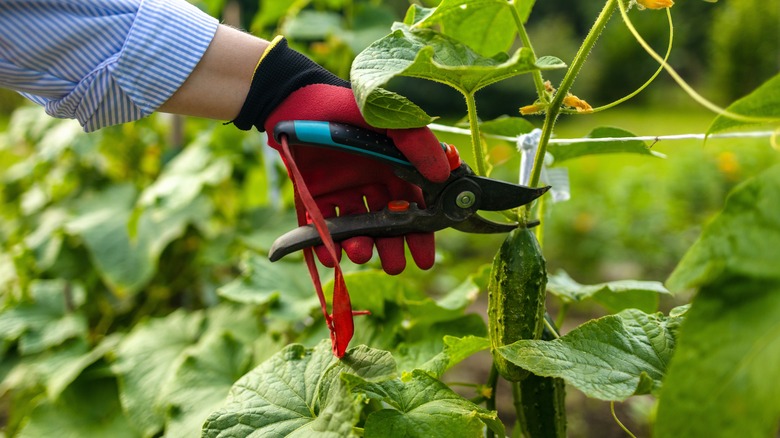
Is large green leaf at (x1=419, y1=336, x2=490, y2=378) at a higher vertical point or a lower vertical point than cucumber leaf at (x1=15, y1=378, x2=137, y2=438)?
higher

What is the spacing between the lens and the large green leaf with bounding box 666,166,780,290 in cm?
66

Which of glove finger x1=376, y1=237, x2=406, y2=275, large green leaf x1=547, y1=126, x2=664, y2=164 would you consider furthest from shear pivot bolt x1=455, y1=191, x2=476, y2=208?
large green leaf x1=547, y1=126, x2=664, y2=164

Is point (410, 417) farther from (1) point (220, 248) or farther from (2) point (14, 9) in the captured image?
(1) point (220, 248)

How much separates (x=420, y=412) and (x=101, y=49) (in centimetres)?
77

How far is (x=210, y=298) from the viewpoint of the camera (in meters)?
2.80

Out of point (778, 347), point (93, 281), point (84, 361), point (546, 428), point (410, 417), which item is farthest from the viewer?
point (93, 281)

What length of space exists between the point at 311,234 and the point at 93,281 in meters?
1.95

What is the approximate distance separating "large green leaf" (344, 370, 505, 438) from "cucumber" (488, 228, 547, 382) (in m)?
0.09

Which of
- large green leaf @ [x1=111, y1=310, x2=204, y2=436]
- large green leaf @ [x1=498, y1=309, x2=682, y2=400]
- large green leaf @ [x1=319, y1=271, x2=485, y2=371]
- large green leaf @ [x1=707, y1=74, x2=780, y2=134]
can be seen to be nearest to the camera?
large green leaf @ [x1=707, y1=74, x2=780, y2=134]

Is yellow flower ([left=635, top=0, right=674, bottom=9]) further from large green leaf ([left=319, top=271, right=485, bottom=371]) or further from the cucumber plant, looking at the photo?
large green leaf ([left=319, top=271, right=485, bottom=371])

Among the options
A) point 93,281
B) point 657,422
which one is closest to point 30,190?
point 93,281

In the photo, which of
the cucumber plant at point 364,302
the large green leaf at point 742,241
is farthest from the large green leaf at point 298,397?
the large green leaf at point 742,241

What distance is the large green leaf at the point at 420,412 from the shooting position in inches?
39.4

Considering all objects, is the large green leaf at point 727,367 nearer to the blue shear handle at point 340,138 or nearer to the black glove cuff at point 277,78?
the blue shear handle at point 340,138
